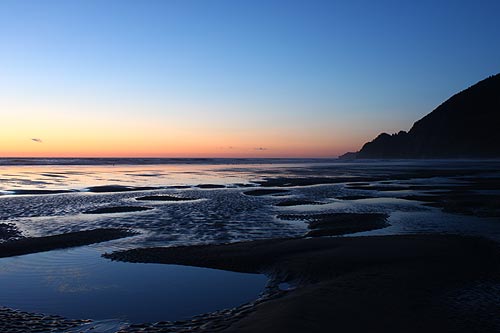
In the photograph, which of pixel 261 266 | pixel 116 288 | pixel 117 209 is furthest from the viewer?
pixel 117 209

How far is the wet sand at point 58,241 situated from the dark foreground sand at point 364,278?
2793 mm

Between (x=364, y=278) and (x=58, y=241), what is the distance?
12.0 metres

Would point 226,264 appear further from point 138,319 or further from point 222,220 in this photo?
point 222,220

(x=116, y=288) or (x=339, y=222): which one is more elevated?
(x=339, y=222)

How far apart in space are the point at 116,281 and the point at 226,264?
345 centimetres

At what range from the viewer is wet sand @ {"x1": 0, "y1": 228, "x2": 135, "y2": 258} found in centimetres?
1430

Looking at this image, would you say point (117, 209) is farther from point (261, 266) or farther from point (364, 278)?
point (364, 278)

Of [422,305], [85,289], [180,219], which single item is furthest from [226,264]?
[180,219]

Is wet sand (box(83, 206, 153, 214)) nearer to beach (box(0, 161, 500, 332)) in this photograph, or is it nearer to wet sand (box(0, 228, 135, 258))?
beach (box(0, 161, 500, 332))

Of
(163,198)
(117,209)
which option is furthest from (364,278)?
(163,198)

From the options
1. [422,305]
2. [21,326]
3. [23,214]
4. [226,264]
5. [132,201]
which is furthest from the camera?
[132,201]

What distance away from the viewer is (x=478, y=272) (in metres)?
10.9

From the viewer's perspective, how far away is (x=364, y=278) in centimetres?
1035

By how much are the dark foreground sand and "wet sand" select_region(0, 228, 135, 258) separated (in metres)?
2.79
